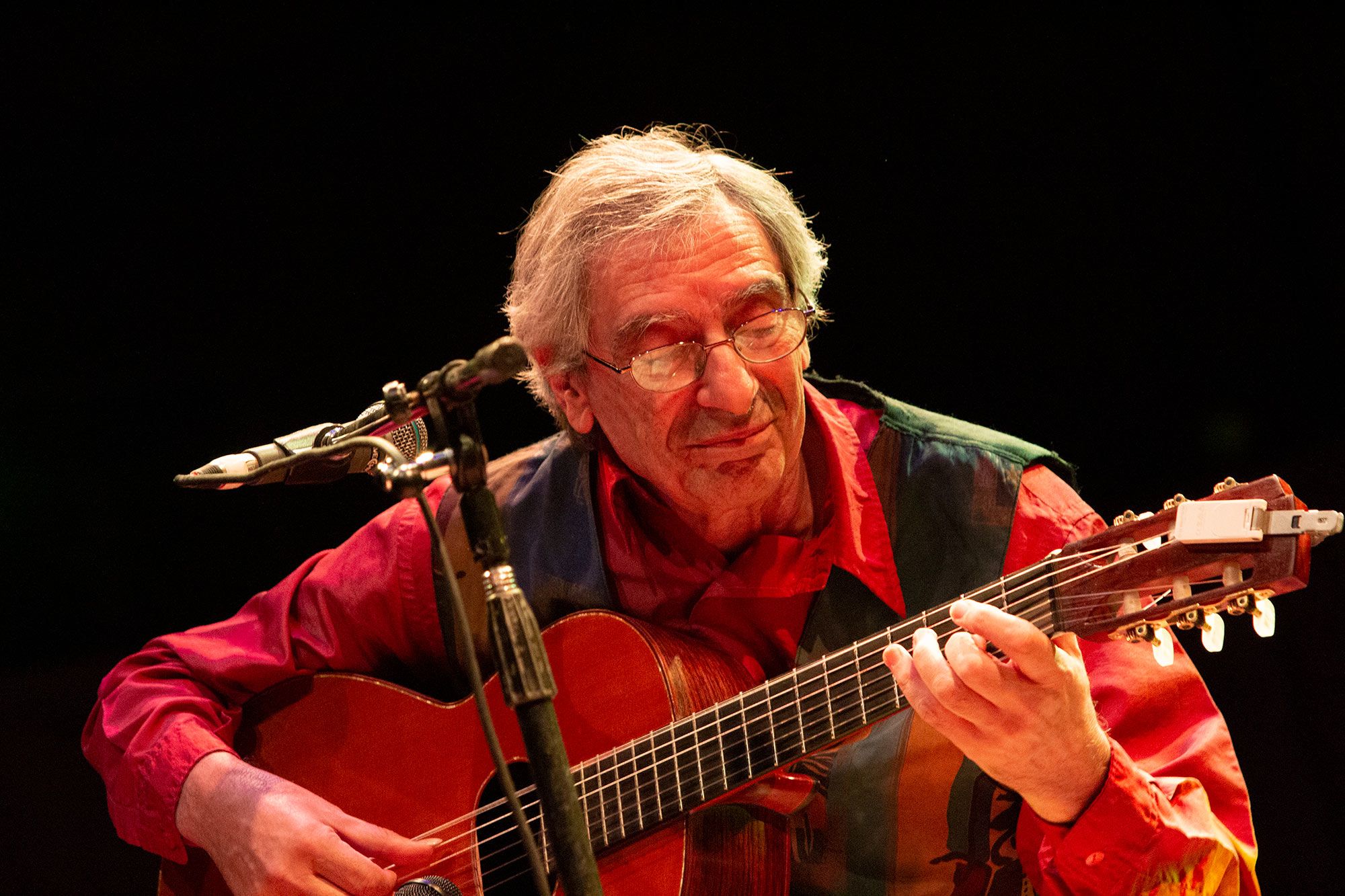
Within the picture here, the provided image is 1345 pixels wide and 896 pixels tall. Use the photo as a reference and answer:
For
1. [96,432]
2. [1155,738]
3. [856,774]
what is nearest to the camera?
[1155,738]

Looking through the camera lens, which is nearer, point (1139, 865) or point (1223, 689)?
point (1139, 865)

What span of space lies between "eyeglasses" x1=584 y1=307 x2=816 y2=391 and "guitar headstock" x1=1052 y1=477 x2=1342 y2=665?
69 cm

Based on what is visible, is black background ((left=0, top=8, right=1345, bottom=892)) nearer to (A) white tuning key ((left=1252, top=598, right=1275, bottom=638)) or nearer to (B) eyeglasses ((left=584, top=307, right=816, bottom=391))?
(B) eyeglasses ((left=584, top=307, right=816, bottom=391))

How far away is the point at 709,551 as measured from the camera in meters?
2.37

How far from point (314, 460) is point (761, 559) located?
99cm

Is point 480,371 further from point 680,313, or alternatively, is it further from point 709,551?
point 709,551

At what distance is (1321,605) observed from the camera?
8.55 ft

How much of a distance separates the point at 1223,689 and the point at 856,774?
115 centimetres

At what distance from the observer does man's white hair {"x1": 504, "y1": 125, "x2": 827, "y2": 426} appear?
7.32 ft

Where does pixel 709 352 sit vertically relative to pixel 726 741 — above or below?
above

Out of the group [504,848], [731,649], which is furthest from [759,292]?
[504,848]

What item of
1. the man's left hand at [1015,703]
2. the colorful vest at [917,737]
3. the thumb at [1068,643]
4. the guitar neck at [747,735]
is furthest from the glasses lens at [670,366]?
the thumb at [1068,643]

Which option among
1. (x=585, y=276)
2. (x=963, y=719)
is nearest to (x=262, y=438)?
(x=585, y=276)

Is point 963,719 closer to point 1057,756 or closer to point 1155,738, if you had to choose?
point 1057,756
